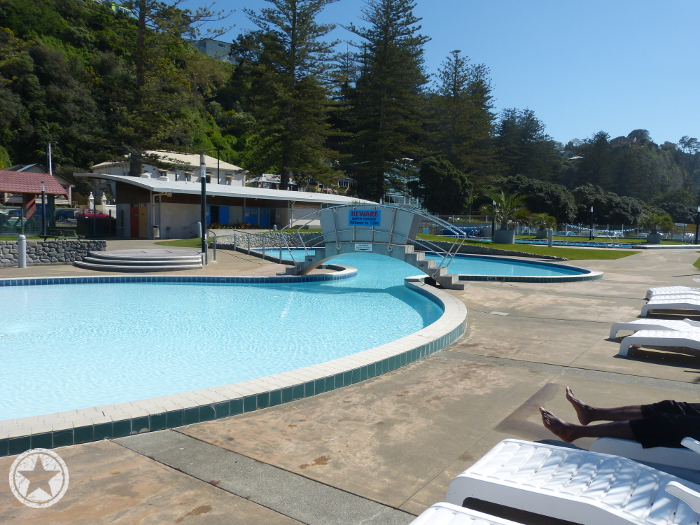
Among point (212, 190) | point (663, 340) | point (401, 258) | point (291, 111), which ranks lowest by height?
point (663, 340)

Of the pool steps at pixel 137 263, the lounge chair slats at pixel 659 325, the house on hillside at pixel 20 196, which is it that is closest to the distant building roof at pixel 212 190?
the pool steps at pixel 137 263

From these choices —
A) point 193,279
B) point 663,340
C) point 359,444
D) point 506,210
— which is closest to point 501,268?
point 506,210

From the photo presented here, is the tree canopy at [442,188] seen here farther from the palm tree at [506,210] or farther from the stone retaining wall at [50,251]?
the stone retaining wall at [50,251]

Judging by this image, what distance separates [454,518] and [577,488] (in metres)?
0.67

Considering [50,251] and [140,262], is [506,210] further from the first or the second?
[50,251]

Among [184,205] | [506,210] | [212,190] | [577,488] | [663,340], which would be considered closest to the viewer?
[577,488]

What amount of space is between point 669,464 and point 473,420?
54.4 inches

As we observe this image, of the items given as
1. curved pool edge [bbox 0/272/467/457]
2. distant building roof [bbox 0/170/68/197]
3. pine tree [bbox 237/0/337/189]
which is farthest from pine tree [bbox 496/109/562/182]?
curved pool edge [bbox 0/272/467/457]

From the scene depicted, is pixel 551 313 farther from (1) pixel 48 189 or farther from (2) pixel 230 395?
(1) pixel 48 189

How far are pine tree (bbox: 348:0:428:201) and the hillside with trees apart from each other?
127 mm

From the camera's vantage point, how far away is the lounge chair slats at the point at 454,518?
192cm

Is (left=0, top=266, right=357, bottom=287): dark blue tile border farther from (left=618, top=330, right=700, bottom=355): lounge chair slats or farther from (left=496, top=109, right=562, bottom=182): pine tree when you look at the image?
(left=496, top=109, right=562, bottom=182): pine tree

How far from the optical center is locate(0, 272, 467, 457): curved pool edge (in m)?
3.30

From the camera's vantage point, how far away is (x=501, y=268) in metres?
18.7
